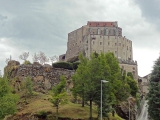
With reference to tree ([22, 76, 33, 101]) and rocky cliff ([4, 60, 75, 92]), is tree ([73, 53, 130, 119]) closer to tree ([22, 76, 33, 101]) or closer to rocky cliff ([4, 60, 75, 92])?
tree ([22, 76, 33, 101])

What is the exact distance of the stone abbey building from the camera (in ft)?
352

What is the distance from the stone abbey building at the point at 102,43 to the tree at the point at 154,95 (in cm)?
6400

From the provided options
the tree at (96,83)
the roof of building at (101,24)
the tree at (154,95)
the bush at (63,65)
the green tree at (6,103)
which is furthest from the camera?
the roof of building at (101,24)

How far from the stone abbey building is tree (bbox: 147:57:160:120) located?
64.0m

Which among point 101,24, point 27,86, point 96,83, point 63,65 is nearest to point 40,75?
point 27,86

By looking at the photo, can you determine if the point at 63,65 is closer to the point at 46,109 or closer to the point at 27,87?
the point at 27,87

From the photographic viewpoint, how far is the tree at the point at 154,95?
34.1 meters

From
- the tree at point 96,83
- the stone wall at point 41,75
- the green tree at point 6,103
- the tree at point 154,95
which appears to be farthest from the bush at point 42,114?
the stone wall at point 41,75

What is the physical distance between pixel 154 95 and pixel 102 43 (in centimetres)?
7606

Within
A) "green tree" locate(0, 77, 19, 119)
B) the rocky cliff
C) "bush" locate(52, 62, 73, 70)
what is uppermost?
"bush" locate(52, 62, 73, 70)

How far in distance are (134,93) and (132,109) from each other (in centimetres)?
492

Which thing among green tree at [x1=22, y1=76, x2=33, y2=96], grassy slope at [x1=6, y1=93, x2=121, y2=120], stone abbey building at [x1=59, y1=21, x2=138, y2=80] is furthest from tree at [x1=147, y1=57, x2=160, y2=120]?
stone abbey building at [x1=59, y1=21, x2=138, y2=80]

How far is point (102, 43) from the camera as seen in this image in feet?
359

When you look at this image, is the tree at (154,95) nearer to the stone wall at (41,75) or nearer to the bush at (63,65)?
the stone wall at (41,75)
